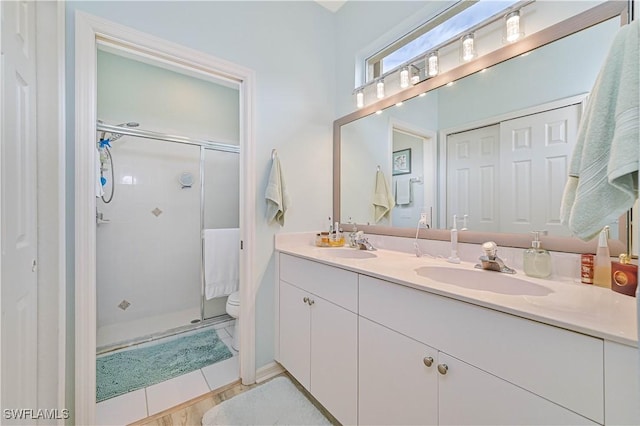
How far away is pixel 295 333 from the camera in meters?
1.57

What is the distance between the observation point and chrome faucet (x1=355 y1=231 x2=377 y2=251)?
5.71 feet

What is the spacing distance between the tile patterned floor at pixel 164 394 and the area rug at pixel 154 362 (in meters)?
0.07

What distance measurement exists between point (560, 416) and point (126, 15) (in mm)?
2301

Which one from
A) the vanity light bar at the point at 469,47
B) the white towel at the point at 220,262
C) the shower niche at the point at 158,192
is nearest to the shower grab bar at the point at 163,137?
the shower niche at the point at 158,192

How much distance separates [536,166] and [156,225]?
300 cm

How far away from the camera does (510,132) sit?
1.21m

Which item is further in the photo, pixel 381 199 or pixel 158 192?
pixel 158 192

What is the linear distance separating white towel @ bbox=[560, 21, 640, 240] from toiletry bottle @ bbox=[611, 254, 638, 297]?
1.25 feet

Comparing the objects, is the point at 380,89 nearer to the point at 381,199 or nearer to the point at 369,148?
the point at 369,148

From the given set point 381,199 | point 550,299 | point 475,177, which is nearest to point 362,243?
point 381,199

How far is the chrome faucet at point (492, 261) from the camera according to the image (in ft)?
3.60

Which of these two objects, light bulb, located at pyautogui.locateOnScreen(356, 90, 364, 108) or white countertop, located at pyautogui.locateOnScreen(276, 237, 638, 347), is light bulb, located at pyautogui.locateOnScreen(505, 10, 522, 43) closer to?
light bulb, located at pyautogui.locateOnScreen(356, 90, 364, 108)

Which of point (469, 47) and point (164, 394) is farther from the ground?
point (469, 47)

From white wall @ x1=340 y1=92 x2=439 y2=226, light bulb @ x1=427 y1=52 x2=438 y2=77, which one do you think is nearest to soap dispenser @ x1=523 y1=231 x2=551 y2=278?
white wall @ x1=340 y1=92 x2=439 y2=226
